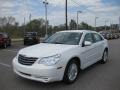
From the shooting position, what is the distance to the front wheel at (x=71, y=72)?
18.2ft

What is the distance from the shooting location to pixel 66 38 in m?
6.79

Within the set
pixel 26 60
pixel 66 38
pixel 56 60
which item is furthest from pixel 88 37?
pixel 26 60

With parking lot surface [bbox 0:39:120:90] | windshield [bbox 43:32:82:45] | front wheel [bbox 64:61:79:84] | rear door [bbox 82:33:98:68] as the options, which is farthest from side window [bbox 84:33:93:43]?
front wheel [bbox 64:61:79:84]

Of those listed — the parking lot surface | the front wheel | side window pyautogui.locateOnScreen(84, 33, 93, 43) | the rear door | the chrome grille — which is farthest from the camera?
side window pyautogui.locateOnScreen(84, 33, 93, 43)

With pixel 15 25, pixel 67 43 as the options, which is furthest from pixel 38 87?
pixel 15 25

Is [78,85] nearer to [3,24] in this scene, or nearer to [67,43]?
[67,43]

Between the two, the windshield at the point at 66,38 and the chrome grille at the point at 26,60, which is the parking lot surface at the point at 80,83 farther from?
the windshield at the point at 66,38

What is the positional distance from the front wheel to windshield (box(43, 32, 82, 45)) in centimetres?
86

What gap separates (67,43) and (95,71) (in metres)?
1.72

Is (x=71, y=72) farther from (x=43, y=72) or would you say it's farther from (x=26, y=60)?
(x=26, y=60)

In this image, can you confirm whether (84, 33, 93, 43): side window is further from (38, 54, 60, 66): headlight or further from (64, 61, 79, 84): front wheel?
(38, 54, 60, 66): headlight

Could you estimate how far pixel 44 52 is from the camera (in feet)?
17.7

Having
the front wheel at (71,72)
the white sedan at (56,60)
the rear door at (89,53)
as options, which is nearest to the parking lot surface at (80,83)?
the front wheel at (71,72)

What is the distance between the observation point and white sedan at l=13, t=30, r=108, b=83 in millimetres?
5102
